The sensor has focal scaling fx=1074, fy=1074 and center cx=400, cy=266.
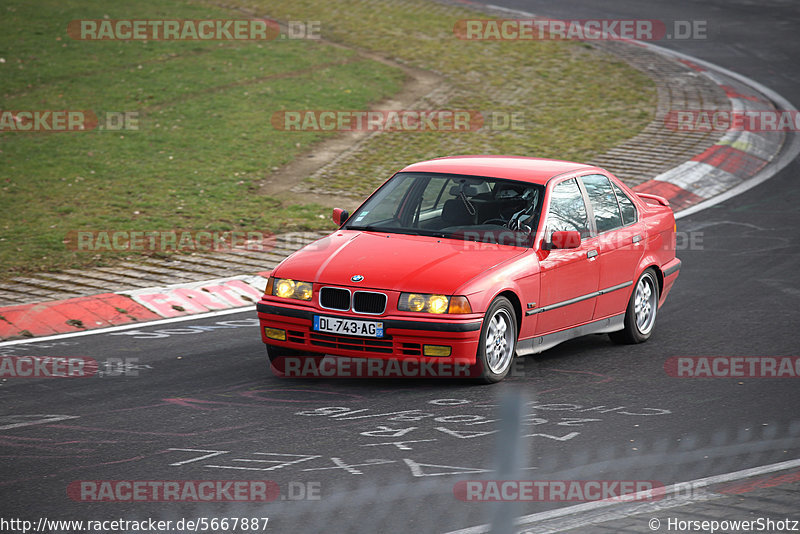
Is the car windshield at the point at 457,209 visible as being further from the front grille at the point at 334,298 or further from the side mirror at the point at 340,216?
the front grille at the point at 334,298

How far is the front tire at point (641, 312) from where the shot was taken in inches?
382

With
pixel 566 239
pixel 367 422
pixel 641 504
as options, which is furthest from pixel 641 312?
pixel 641 504

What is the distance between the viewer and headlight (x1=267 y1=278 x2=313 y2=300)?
26.6ft

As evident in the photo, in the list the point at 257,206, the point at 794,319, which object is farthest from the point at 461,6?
the point at 794,319

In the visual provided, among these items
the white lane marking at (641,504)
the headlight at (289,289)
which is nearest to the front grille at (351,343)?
the headlight at (289,289)

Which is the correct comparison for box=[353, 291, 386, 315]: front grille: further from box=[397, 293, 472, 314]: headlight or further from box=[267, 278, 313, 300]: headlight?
box=[267, 278, 313, 300]: headlight

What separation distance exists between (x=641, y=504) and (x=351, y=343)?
279 centimetres

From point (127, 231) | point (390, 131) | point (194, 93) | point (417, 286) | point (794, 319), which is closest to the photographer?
point (417, 286)

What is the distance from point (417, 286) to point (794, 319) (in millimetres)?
4460

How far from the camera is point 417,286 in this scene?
309 inches

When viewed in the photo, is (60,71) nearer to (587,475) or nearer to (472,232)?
(472,232)

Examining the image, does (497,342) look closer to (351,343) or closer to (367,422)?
(351,343)

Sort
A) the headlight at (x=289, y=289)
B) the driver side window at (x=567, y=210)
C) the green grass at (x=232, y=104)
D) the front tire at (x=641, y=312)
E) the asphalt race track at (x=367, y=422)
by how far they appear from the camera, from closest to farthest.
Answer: the asphalt race track at (x=367, y=422) → the headlight at (x=289, y=289) → the driver side window at (x=567, y=210) → the front tire at (x=641, y=312) → the green grass at (x=232, y=104)

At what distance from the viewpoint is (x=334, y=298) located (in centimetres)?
800
